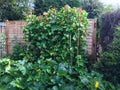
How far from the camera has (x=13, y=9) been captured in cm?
1061

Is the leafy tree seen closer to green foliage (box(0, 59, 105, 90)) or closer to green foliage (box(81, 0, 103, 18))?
green foliage (box(81, 0, 103, 18))

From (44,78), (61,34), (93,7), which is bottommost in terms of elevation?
(44,78)

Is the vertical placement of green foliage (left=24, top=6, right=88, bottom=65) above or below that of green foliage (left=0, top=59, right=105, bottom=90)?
above

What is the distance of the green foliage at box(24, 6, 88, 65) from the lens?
6.41 m

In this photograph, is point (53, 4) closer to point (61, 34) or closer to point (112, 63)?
point (61, 34)

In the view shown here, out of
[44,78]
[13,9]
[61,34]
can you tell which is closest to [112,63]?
[44,78]

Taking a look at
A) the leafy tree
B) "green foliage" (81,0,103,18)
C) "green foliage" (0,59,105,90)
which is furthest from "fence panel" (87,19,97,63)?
"green foliage" (81,0,103,18)

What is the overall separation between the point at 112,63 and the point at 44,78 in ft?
4.58

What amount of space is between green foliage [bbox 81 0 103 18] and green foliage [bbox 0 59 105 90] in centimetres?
714

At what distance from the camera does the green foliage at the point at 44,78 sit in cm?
502

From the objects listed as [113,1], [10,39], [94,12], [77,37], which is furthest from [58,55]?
[113,1]

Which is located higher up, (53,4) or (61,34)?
(53,4)

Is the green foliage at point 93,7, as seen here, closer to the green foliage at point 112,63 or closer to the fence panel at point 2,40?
the fence panel at point 2,40

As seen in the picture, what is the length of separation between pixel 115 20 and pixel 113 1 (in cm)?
977
